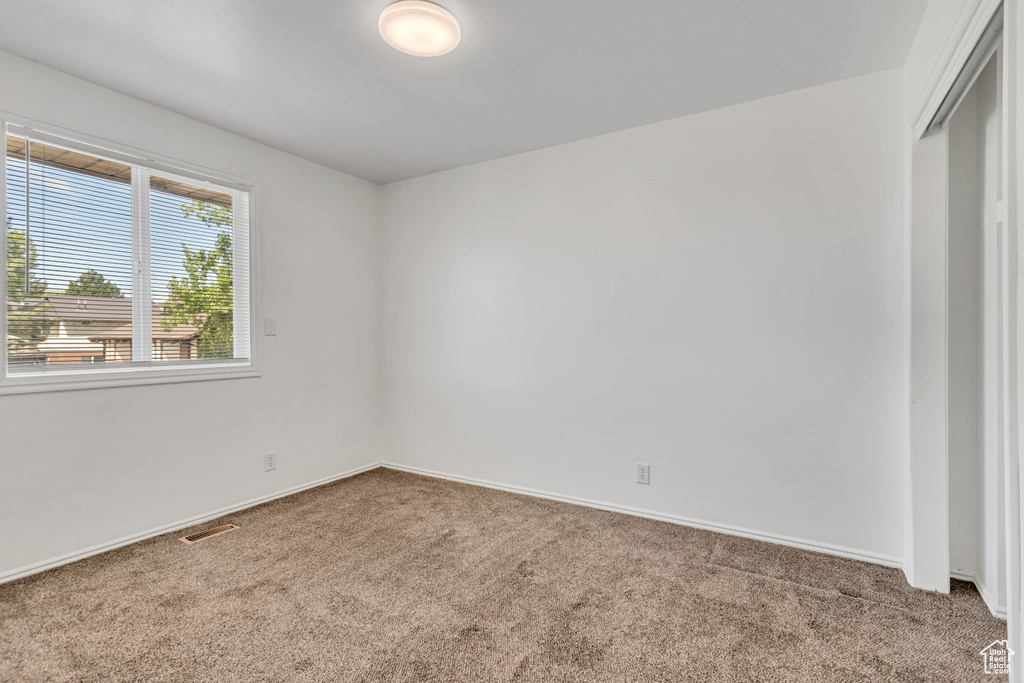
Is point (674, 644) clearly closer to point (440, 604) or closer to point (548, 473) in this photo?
point (440, 604)

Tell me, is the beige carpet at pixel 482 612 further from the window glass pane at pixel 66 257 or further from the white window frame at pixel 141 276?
the window glass pane at pixel 66 257

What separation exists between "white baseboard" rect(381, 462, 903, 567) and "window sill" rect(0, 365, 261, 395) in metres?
1.67

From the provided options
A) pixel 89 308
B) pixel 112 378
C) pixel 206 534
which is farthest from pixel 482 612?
pixel 89 308

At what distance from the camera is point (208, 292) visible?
121 inches

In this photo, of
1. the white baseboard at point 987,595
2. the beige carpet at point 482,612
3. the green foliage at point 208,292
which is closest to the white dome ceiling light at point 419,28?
the green foliage at point 208,292

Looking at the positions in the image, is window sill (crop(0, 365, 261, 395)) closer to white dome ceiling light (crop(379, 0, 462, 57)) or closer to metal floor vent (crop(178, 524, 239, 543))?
metal floor vent (crop(178, 524, 239, 543))

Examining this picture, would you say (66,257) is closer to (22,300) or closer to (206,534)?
(22,300)

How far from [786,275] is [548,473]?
1.90 metres

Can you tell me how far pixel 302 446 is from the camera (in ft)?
11.6

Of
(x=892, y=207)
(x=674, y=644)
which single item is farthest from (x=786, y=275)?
(x=674, y=644)

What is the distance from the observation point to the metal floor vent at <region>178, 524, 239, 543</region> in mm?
2668

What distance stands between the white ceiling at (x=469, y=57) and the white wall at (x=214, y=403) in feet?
0.66

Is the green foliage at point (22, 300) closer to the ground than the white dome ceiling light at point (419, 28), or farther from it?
closer to the ground

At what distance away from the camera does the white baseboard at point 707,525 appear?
2400mm
